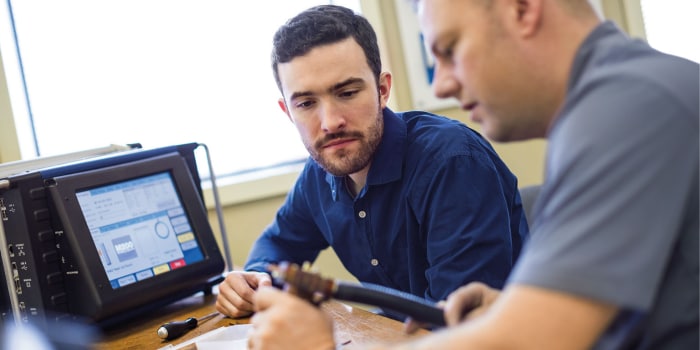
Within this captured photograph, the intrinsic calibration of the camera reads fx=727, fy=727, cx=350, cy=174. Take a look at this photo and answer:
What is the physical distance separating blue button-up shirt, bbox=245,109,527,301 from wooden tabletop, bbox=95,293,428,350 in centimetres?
17

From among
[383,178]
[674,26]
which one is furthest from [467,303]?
[674,26]

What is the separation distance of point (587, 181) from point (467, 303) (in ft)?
1.30

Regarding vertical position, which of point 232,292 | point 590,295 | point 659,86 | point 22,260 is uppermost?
point 659,86

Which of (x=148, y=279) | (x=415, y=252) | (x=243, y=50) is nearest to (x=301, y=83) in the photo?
(x=415, y=252)

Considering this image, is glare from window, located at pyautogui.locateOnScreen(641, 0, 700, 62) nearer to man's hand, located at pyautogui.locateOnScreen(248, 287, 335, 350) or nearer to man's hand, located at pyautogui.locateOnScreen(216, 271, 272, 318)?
man's hand, located at pyautogui.locateOnScreen(216, 271, 272, 318)

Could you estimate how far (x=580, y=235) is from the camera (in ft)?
2.14

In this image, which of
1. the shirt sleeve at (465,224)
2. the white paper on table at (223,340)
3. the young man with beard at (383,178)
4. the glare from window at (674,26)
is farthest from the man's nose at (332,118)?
the glare from window at (674,26)

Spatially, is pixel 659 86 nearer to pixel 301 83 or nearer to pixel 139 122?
pixel 301 83

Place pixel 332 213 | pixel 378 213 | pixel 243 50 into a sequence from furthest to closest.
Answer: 1. pixel 243 50
2. pixel 332 213
3. pixel 378 213

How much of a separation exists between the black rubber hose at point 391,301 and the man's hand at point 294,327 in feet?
0.13

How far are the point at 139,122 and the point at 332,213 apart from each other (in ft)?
4.24

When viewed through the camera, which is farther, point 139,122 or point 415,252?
point 139,122

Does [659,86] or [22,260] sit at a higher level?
[659,86]

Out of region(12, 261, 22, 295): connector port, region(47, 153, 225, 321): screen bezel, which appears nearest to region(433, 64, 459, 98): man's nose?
region(47, 153, 225, 321): screen bezel
